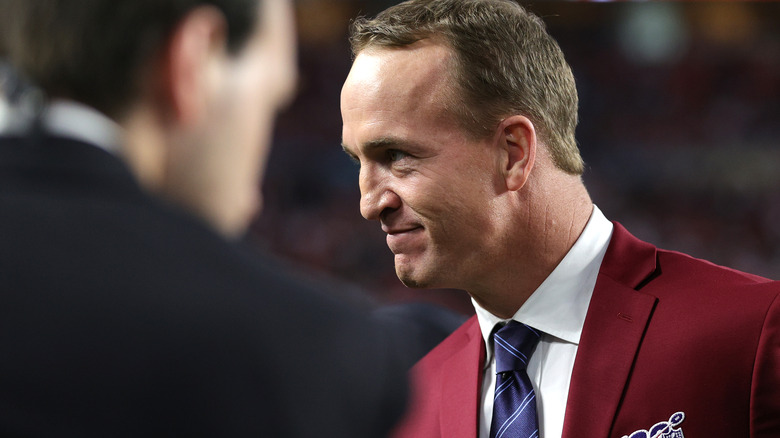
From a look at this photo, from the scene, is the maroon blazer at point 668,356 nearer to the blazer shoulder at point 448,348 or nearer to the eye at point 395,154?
the blazer shoulder at point 448,348

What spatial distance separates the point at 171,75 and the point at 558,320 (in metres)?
1.02

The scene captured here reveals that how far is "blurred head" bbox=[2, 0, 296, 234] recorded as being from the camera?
596 millimetres

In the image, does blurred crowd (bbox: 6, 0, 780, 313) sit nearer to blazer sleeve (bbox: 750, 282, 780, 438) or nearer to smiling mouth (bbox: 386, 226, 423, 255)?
smiling mouth (bbox: 386, 226, 423, 255)

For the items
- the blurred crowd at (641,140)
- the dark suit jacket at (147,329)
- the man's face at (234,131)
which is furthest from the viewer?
the blurred crowd at (641,140)

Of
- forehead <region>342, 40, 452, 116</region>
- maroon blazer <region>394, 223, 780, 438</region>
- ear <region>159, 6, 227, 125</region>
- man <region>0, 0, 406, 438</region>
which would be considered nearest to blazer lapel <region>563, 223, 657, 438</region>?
maroon blazer <region>394, 223, 780, 438</region>

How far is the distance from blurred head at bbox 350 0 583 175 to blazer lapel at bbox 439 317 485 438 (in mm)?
393

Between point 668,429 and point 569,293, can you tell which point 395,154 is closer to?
point 569,293

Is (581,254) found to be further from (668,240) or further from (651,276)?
(668,240)

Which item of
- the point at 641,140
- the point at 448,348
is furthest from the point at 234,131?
the point at 641,140

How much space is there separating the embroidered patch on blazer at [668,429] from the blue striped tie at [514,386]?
0.60 ft

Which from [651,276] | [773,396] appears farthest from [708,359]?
[651,276]

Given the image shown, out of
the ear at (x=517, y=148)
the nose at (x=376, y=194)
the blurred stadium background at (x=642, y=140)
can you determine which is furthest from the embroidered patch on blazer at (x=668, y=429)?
the blurred stadium background at (x=642, y=140)

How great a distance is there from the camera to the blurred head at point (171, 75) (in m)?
0.60

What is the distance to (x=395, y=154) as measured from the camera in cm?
150
